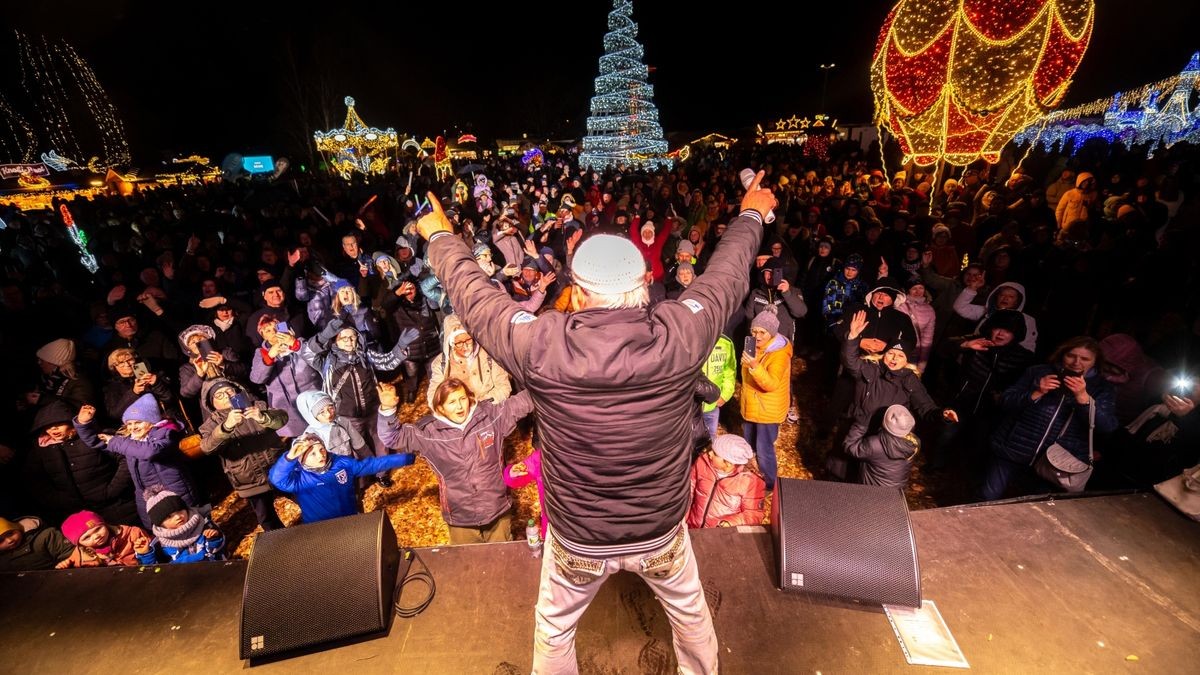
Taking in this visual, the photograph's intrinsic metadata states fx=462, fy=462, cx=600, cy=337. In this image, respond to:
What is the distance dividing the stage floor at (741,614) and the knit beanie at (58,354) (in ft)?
7.97

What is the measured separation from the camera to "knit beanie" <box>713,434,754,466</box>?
138 inches

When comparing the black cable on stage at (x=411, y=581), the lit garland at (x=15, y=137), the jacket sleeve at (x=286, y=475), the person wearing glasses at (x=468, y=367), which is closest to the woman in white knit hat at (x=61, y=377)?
the jacket sleeve at (x=286, y=475)

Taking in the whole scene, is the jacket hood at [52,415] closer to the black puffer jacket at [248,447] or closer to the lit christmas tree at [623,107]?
the black puffer jacket at [248,447]

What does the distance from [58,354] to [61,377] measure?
237 millimetres

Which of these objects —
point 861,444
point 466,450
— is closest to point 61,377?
point 466,450

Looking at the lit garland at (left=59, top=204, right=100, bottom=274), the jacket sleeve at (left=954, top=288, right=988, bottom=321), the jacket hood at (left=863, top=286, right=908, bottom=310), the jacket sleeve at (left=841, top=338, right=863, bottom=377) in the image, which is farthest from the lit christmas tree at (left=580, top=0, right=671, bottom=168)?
the jacket sleeve at (left=841, top=338, right=863, bottom=377)

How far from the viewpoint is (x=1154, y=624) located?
255cm

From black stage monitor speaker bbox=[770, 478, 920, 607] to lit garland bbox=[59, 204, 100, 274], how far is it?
49.4ft

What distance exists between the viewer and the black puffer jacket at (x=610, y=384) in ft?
5.83

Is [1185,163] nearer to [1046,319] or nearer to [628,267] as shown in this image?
[1046,319]

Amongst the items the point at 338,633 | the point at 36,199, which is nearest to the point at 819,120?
the point at 338,633

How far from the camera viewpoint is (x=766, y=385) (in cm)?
446

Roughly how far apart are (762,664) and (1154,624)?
2.20 metres

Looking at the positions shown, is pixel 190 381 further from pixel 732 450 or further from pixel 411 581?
pixel 732 450
